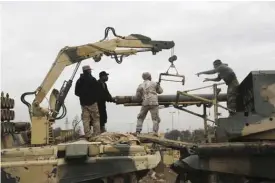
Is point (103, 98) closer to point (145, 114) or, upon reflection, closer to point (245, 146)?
point (145, 114)

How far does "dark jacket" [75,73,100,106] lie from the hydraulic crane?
0.86 ft

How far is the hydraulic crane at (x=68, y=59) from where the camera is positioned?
9.96 m

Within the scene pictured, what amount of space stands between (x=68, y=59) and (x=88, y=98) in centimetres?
102

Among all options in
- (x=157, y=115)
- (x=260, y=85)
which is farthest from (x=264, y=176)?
(x=157, y=115)

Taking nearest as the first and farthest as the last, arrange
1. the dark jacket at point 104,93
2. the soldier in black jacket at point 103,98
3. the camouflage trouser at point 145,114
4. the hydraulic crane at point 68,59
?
1. the hydraulic crane at point 68,59
2. the dark jacket at point 104,93
3. the soldier in black jacket at point 103,98
4. the camouflage trouser at point 145,114

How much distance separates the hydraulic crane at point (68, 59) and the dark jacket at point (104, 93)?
2.06ft

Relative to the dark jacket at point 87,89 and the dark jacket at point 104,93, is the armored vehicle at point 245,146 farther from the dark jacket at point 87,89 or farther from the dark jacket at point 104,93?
the dark jacket at point 104,93

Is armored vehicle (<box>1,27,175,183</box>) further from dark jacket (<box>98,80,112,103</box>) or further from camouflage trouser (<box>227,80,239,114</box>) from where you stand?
camouflage trouser (<box>227,80,239,114</box>)

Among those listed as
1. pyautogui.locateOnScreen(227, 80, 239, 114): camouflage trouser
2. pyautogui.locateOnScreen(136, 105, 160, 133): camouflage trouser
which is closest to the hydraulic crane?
pyautogui.locateOnScreen(136, 105, 160, 133): camouflage trouser

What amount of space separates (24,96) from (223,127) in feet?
13.9

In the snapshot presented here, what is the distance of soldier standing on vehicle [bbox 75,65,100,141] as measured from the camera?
11047 mm

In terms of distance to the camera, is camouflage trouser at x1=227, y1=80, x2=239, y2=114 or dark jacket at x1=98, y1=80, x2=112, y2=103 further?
dark jacket at x1=98, y1=80, x2=112, y2=103

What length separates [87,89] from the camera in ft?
36.4

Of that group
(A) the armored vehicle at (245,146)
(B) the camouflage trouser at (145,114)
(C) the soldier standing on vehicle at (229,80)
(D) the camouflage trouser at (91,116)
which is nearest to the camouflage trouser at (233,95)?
(C) the soldier standing on vehicle at (229,80)
